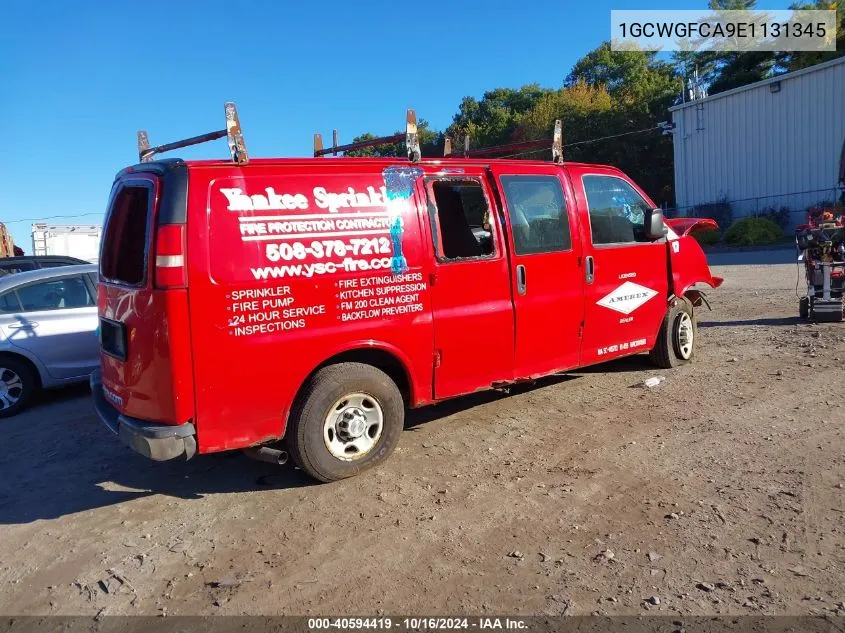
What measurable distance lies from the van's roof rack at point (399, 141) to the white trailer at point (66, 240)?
2008 centimetres

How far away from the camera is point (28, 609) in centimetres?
332

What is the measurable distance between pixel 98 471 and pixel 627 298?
16.2 ft

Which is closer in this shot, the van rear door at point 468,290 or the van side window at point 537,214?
the van rear door at point 468,290

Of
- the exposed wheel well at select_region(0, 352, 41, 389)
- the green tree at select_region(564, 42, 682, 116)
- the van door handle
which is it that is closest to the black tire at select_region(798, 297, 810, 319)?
the van door handle

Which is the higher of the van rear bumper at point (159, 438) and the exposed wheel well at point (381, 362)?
the exposed wheel well at point (381, 362)

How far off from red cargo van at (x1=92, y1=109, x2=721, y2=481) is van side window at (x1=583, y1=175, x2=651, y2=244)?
3.8 inches

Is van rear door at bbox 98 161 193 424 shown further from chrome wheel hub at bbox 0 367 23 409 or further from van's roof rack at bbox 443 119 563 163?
chrome wheel hub at bbox 0 367 23 409

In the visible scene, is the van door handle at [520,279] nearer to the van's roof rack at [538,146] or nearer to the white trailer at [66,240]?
the van's roof rack at [538,146]

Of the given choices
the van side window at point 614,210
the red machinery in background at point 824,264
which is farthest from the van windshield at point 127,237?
the red machinery in background at point 824,264

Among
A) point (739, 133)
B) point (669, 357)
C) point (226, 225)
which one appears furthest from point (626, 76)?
point (226, 225)

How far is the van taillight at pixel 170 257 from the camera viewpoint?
3.84 m

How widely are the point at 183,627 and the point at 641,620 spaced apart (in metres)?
2.12

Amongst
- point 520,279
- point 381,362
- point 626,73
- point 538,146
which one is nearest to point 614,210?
point 538,146

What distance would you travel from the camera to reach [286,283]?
4.23 meters
